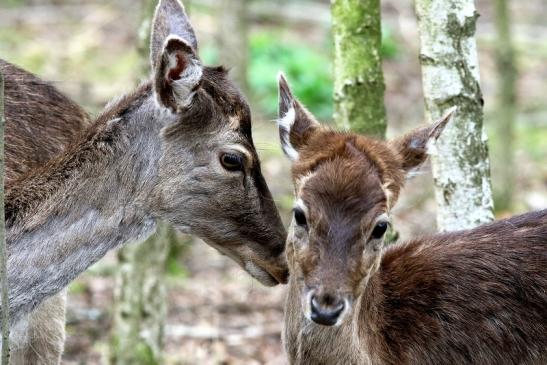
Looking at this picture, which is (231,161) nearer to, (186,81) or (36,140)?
(186,81)

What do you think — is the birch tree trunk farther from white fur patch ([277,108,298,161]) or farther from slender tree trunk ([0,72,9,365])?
slender tree trunk ([0,72,9,365])

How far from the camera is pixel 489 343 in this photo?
6477 millimetres

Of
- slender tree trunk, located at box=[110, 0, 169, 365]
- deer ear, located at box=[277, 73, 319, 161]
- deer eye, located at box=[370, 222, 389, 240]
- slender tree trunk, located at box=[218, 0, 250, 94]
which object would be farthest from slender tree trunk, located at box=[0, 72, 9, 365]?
slender tree trunk, located at box=[218, 0, 250, 94]

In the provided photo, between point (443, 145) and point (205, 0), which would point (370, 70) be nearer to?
point (443, 145)

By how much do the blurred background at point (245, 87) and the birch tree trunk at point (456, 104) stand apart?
374 mm

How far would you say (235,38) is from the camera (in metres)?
13.6

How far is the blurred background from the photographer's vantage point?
10.2 m

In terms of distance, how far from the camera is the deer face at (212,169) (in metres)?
6.55

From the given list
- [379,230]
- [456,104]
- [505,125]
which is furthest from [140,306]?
[505,125]

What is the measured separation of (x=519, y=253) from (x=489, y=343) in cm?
58

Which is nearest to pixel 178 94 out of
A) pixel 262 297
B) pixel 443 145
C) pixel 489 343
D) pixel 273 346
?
pixel 443 145

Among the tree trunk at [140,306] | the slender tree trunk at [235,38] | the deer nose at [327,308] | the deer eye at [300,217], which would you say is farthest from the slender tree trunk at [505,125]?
the deer nose at [327,308]

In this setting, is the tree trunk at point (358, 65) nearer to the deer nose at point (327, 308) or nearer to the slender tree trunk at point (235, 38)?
the deer nose at point (327, 308)

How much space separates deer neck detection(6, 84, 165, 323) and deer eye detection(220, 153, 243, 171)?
1.34ft
